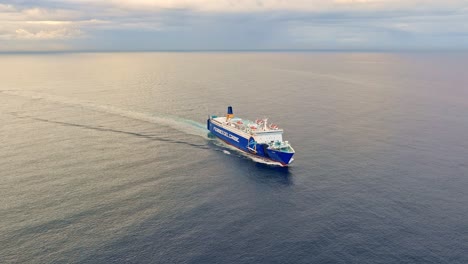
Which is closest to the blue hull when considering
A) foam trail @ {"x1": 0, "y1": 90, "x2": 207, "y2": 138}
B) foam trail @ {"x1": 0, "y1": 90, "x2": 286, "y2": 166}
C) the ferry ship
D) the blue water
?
the ferry ship

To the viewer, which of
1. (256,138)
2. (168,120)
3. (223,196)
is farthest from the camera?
(168,120)

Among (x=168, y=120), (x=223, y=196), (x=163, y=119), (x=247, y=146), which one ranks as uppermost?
(x=163, y=119)

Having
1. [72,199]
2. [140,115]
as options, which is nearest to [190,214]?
[72,199]

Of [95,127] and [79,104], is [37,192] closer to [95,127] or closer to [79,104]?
[95,127]

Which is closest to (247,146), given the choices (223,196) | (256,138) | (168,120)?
(256,138)

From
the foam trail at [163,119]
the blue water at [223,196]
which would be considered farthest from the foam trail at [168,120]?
the blue water at [223,196]

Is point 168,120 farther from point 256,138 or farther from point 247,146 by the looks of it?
point 256,138

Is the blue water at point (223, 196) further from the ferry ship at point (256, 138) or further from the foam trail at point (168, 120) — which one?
the ferry ship at point (256, 138)
